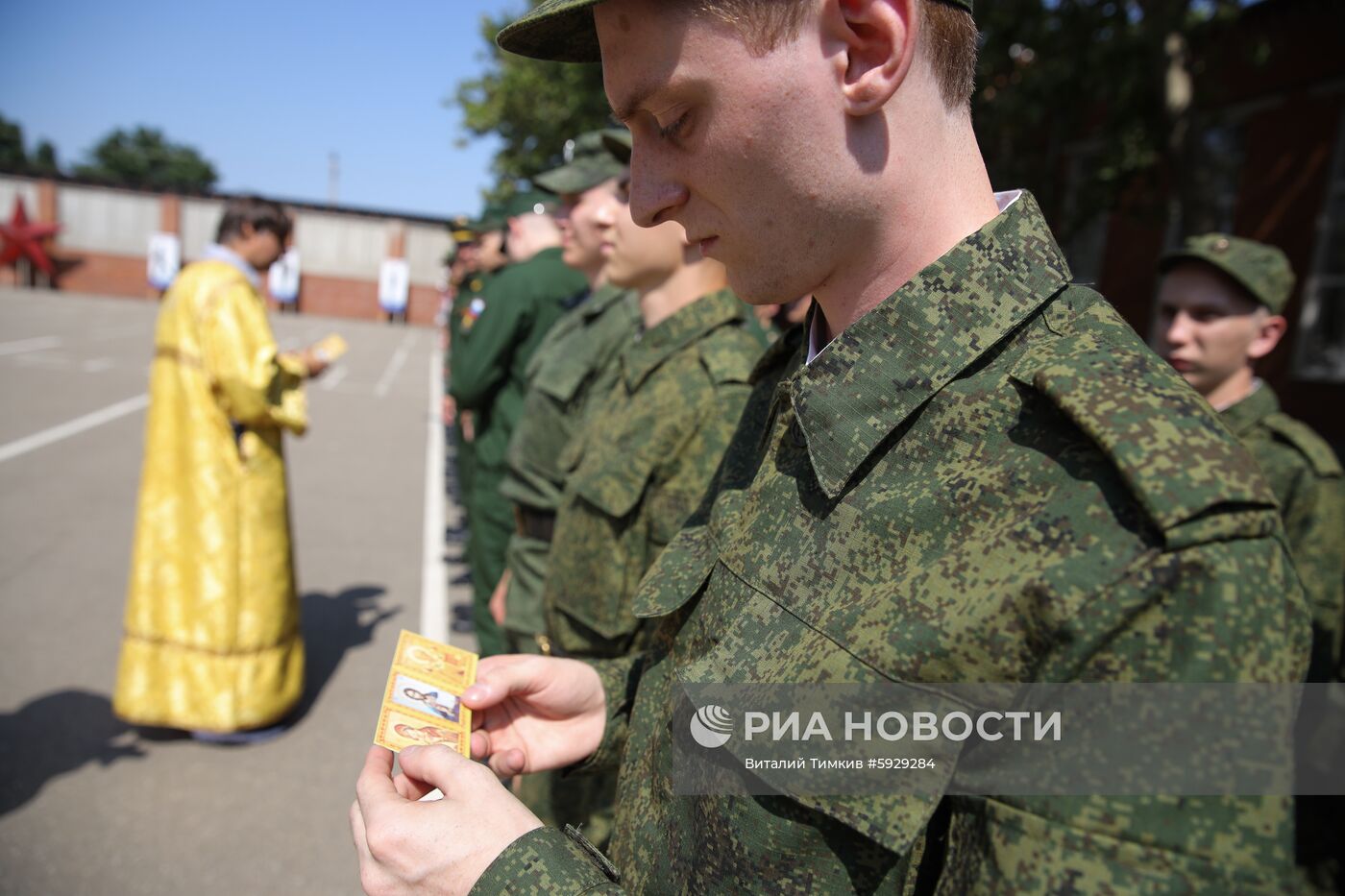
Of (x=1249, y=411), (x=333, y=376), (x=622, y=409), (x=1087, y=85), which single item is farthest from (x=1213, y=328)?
(x=333, y=376)

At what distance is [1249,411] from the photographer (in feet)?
10.4

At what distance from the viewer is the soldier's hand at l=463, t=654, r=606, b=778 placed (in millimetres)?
1373

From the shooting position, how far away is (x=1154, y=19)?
5.29 meters

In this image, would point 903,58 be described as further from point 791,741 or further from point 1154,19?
point 1154,19

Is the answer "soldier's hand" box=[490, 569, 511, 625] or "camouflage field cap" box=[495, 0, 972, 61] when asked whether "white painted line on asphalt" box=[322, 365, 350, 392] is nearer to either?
"soldier's hand" box=[490, 569, 511, 625]

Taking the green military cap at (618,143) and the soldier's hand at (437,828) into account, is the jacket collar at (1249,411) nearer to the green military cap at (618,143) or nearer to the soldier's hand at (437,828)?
the green military cap at (618,143)

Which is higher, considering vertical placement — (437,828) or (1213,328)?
(1213,328)

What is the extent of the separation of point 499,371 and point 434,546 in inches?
118

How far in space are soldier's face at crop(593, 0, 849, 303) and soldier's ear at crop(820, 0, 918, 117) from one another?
0.05ft

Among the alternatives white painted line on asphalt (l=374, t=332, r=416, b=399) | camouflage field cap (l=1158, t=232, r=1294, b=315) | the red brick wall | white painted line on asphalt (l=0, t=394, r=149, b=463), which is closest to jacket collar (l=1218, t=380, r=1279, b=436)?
camouflage field cap (l=1158, t=232, r=1294, b=315)

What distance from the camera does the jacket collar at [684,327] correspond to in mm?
2367

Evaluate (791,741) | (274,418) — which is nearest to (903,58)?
(791,741)

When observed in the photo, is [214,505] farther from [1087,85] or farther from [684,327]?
[1087,85]

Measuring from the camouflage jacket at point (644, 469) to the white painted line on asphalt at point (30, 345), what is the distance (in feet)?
55.5
